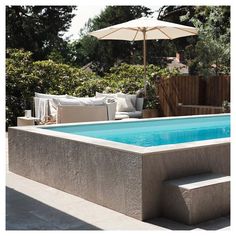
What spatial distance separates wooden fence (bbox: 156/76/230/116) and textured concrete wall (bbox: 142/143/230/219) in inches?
283

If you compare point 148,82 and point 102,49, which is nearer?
point 148,82

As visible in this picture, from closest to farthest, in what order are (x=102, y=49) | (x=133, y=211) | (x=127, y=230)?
(x=127, y=230) < (x=133, y=211) < (x=102, y=49)

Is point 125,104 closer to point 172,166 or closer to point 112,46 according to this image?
point 172,166

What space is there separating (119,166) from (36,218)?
1011 millimetres

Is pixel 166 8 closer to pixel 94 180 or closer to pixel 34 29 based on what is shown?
pixel 34 29

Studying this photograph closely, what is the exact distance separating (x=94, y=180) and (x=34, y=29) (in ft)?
66.4

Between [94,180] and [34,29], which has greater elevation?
[34,29]

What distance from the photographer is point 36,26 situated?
2400 centimetres

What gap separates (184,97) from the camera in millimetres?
13109

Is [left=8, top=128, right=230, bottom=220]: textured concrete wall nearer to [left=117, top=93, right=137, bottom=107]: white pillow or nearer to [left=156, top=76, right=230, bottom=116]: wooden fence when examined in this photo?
[left=117, top=93, right=137, bottom=107]: white pillow

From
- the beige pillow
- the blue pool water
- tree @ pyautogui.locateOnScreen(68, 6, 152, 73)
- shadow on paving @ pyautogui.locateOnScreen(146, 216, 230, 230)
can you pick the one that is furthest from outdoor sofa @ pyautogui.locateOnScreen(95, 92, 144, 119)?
tree @ pyautogui.locateOnScreen(68, 6, 152, 73)

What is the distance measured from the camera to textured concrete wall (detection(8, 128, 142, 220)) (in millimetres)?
4516

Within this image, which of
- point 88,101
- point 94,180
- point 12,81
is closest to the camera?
point 94,180

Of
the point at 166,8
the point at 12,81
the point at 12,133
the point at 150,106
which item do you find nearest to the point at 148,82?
the point at 150,106
